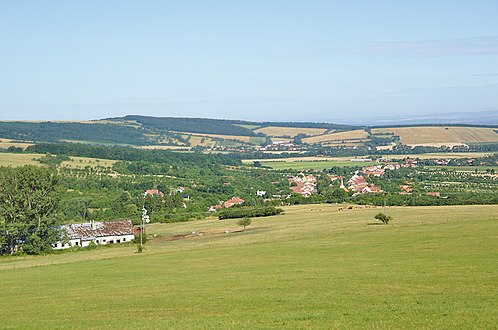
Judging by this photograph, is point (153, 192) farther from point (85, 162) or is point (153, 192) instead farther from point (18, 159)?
point (18, 159)

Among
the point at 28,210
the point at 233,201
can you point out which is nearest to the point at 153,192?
the point at 233,201

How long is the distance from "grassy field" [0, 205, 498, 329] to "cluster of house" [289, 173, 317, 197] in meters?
56.9

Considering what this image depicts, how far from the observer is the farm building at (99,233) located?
238ft

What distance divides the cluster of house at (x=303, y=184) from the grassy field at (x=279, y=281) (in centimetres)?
5689

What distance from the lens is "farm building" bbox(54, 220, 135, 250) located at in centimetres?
7256

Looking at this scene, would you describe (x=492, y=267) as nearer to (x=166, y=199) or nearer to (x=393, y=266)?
(x=393, y=266)

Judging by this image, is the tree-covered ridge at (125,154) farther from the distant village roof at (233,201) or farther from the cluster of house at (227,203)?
the cluster of house at (227,203)

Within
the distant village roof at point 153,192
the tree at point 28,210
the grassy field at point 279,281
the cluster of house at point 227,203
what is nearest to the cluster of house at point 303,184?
the cluster of house at point 227,203

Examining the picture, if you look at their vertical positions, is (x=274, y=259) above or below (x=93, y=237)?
above

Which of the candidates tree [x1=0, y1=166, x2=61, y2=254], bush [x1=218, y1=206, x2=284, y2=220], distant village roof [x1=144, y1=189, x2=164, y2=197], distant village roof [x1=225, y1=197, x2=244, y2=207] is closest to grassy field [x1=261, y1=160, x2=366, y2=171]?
distant village roof [x1=225, y1=197, x2=244, y2=207]

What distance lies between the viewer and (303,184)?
134m

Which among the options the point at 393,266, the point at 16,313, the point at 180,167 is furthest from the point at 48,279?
the point at 180,167

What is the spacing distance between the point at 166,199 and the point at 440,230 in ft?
192

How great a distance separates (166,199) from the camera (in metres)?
104
